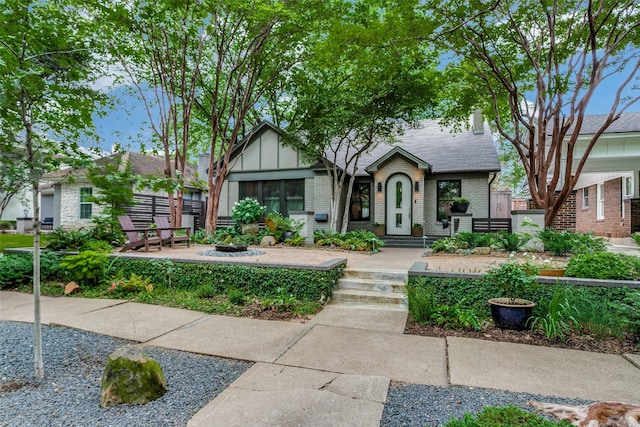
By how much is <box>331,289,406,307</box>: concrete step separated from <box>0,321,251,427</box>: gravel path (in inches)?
105

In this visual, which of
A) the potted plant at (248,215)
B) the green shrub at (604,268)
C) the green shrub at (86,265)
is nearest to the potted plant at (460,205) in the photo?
the potted plant at (248,215)

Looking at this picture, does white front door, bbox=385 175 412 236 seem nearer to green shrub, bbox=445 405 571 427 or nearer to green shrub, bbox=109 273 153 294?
green shrub, bbox=109 273 153 294

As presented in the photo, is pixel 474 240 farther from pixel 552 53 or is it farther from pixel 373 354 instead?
pixel 373 354

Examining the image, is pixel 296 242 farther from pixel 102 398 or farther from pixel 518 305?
pixel 102 398

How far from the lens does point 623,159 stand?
12484 mm

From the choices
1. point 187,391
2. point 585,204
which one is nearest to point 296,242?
point 187,391

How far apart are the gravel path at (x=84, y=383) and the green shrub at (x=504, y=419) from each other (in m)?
1.85

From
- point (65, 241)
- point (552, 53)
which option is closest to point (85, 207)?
point (65, 241)

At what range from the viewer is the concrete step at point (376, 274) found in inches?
233

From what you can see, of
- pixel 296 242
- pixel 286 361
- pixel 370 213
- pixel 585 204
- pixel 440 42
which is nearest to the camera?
pixel 286 361

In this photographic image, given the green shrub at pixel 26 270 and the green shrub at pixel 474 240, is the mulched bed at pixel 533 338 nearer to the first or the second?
the green shrub at pixel 474 240

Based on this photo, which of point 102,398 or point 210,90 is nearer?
point 102,398

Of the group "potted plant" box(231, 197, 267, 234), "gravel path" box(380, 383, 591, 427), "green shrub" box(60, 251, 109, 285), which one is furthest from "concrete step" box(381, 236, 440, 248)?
"gravel path" box(380, 383, 591, 427)

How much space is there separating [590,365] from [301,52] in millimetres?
13138
